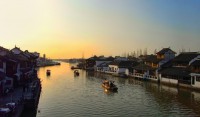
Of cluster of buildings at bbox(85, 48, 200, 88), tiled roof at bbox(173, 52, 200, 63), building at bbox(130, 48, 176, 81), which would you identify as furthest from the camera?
building at bbox(130, 48, 176, 81)

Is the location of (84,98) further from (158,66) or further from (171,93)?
(158,66)

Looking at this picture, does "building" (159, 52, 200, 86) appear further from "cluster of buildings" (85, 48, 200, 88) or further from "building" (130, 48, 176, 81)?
"building" (130, 48, 176, 81)

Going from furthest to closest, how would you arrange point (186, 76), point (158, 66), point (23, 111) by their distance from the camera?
point (158, 66) < point (186, 76) < point (23, 111)

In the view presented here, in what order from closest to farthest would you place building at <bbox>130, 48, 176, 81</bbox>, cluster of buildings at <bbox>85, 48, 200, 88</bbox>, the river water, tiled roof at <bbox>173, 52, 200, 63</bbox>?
the river water → cluster of buildings at <bbox>85, 48, 200, 88</bbox> → tiled roof at <bbox>173, 52, 200, 63</bbox> → building at <bbox>130, 48, 176, 81</bbox>

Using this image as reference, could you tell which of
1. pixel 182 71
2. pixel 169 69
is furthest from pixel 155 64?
pixel 182 71

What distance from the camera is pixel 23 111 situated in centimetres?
3772

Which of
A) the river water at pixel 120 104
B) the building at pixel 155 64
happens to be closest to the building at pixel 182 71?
the building at pixel 155 64

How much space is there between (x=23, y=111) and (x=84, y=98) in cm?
1512

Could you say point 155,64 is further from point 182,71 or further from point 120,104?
point 120,104

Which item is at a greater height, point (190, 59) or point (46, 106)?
point (190, 59)

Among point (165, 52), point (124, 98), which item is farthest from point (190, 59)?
point (124, 98)

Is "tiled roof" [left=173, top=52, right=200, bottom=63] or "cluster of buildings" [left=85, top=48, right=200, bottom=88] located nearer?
"cluster of buildings" [left=85, top=48, right=200, bottom=88]

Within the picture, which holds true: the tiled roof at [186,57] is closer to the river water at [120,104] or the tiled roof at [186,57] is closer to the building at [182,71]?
the building at [182,71]

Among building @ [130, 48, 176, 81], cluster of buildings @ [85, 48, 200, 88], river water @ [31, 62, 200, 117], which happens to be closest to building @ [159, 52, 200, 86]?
cluster of buildings @ [85, 48, 200, 88]
